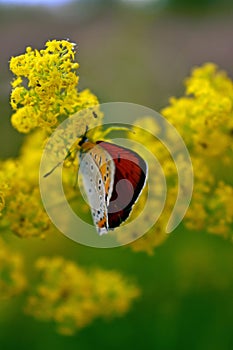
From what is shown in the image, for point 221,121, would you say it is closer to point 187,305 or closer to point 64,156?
point 64,156

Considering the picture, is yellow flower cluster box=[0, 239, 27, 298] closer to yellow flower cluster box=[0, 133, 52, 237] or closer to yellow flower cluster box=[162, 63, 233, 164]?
yellow flower cluster box=[0, 133, 52, 237]

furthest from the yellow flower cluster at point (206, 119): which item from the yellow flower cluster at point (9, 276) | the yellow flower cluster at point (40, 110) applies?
the yellow flower cluster at point (9, 276)

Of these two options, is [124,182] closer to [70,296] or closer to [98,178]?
[98,178]

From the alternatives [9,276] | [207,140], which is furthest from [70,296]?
[207,140]

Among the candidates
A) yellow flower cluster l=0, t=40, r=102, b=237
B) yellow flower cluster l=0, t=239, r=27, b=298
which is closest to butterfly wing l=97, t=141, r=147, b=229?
yellow flower cluster l=0, t=40, r=102, b=237

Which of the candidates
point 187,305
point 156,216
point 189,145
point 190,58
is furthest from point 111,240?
point 190,58

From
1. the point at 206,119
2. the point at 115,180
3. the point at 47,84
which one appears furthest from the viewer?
the point at 206,119

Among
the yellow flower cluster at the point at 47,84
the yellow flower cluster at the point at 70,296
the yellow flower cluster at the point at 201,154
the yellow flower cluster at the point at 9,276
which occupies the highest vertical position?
the yellow flower cluster at the point at 201,154

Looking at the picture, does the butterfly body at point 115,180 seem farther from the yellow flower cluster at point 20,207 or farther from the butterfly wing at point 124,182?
the yellow flower cluster at point 20,207

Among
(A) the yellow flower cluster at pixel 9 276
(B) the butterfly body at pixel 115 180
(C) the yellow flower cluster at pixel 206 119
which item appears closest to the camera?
(B) the butterfly body at pixel 115 180
